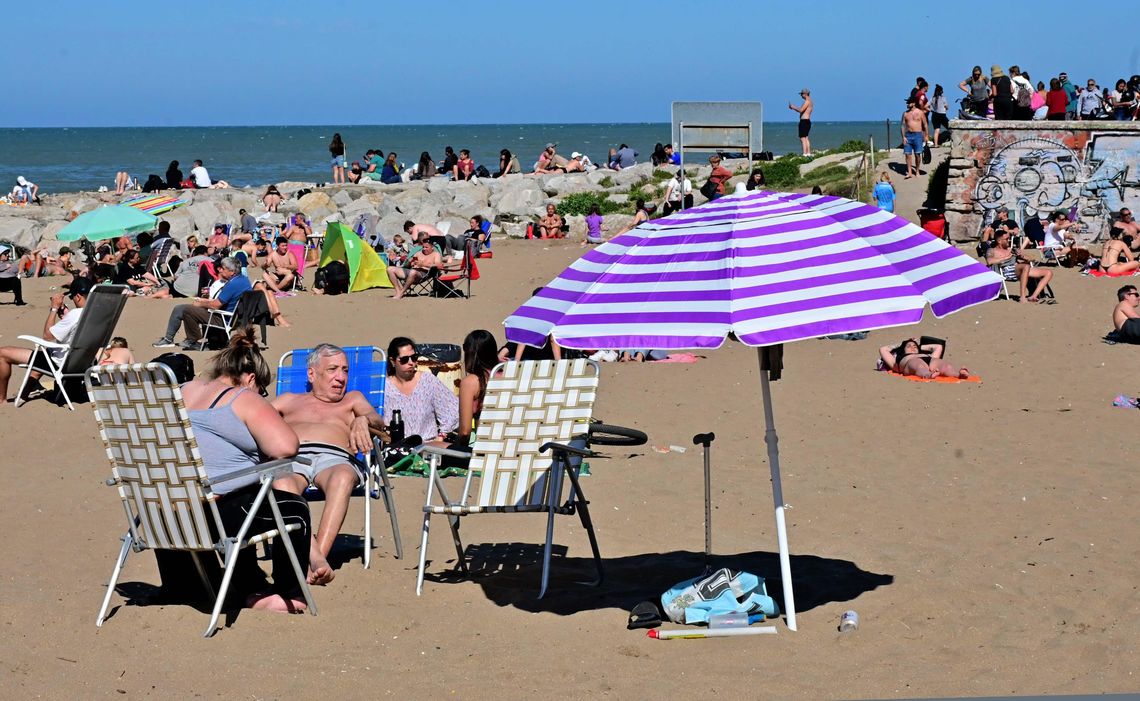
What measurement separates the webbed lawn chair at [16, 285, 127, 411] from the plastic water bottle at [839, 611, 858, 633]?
6.89m

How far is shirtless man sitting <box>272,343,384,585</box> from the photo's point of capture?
17.6ft

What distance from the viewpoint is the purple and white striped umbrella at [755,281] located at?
13.6 feet

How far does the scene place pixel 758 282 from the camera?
4.32 metres

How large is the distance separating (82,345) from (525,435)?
5.60 meters

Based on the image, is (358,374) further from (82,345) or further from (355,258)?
(355,258)

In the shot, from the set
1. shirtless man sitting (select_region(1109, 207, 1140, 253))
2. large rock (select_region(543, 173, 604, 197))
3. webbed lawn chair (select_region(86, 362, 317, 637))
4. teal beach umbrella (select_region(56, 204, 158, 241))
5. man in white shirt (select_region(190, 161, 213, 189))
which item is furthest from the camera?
man in white shirt (select_region(190, 161, 213, 189))

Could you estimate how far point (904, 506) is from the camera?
6.69 m

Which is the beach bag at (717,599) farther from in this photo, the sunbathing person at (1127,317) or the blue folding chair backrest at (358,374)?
the sunbathing person at (1127,317)

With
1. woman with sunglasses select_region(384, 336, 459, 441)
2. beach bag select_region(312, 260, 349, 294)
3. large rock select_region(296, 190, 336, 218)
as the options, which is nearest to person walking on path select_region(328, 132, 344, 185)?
large rock select_region(296, 190, 336, 218)

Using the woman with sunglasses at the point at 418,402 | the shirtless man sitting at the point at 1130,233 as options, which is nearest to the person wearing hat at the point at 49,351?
the woman with sunglasses at the point at 418,402

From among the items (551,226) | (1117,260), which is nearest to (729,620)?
(1117,260)

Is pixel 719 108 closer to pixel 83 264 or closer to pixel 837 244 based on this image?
pixel 83 264

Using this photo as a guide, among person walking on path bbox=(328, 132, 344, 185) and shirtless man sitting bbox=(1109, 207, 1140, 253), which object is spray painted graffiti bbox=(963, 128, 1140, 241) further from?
person walking on path bbox=(328, 132, 344, 185)

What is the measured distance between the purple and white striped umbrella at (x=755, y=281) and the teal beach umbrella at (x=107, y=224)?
13.0 metres
